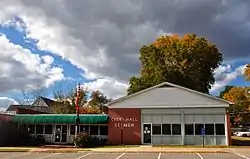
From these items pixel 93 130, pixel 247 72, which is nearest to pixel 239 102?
pixel 247 72

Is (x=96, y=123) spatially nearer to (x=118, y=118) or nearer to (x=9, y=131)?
(x=118, y=118)

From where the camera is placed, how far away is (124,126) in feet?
132

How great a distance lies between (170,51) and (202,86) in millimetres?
7208

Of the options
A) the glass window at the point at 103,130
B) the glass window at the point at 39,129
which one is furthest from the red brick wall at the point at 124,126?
the glass window at the point at 39,129

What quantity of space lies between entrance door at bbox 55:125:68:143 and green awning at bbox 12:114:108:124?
1.30m

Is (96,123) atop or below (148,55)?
below

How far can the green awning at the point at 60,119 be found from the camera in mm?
41031

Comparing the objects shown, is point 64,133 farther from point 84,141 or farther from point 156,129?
point 156,129

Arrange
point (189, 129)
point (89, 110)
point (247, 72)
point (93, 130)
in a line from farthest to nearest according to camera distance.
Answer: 1. point (89, 110)
2. point (247, 72)
3. point (93, 130)
4. point (189, 129)

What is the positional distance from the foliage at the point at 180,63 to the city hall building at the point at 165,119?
1358 centimetres

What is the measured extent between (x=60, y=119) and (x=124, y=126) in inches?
298

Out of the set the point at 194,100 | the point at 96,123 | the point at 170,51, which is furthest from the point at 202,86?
the point at 96,123

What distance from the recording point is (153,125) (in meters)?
39.8

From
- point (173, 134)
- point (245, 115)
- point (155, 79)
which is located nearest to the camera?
point (173, 134)
